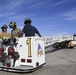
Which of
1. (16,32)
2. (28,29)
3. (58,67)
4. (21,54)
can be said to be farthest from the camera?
(58,67)

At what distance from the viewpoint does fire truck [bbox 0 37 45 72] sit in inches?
315

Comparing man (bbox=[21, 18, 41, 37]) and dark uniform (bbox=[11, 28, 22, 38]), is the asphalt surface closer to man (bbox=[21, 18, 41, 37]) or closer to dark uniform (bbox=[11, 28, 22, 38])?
man (bbox=[21, 18, 41, 37])

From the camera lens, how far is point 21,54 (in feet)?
27.1

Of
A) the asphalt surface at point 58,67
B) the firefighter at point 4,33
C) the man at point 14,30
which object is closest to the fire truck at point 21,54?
the asphalt surface at point 58,67

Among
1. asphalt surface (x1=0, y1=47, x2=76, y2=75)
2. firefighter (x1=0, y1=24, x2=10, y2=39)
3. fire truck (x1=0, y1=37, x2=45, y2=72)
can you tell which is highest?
firefighter (x1=0, y1=24, x2=10, y2=39)

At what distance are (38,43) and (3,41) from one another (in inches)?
57.6

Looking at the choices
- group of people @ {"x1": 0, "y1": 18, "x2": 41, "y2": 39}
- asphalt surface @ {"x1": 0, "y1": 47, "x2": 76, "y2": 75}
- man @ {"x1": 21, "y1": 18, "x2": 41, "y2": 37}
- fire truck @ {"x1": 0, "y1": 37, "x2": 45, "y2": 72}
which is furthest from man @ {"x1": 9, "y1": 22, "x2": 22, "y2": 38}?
asphalt surface @ {"x1": 0, "y1": 47, "x2": 76, "y2": 75}

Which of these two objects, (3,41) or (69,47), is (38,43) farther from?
(69,47)

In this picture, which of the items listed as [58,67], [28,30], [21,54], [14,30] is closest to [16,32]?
[14,30]

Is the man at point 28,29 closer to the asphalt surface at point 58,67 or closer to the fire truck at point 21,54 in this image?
the fire truck at point 21,54

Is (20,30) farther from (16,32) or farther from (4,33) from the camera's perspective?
(4,33)

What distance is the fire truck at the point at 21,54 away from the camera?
8.00 meters

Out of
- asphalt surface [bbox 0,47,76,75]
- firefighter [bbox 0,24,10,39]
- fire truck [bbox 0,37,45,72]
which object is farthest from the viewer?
firefighter [bbox 0,24,10,39]

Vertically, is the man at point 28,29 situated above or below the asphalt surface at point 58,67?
above
